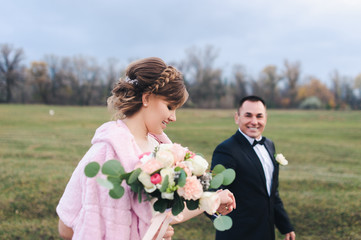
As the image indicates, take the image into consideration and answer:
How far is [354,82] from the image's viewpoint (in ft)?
213

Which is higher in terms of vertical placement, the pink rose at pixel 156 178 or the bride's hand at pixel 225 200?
the pink rose at pixel 156 178

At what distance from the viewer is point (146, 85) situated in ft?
6.95

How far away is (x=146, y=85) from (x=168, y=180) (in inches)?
Answer: 27.2

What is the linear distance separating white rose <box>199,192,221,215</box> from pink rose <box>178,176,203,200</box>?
0.23ft

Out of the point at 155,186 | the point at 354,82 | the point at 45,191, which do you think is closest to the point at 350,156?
the point at 45,191

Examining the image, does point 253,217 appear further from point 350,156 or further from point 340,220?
point 350,156

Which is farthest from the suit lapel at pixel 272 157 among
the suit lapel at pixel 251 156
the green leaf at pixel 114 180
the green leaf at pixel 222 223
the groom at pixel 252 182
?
the green leaf at pixel 114 180

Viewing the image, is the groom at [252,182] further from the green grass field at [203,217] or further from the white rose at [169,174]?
the green grass field at [203,217]

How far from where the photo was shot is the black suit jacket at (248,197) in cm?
322

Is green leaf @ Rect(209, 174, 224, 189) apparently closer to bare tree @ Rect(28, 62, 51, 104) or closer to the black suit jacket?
the black suit jacket

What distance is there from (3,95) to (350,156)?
52818 mm

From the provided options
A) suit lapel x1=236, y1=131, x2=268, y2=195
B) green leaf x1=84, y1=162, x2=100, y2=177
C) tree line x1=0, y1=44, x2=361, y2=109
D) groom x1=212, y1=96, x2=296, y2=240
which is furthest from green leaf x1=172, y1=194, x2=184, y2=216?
tree line x1=0, y1=44, x2=361, y2=109

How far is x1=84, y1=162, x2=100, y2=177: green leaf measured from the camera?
1.68m

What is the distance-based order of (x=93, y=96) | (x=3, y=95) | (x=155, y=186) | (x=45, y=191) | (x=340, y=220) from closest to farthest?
(x=155, y=186) → (x=340, y=220) → (x=45, y=191) → (x=3, y=95) → (x=93, y=96)
